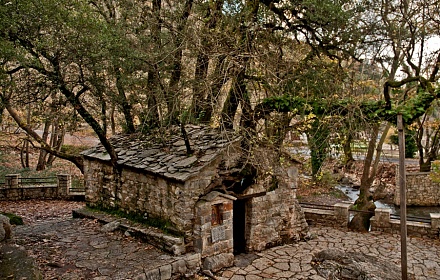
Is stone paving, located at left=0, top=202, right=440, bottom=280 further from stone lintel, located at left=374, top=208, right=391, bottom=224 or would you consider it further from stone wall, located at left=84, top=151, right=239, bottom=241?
stone wall, located at left=84, top=151, right=239, bottom=241

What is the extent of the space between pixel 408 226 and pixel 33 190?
14727 millimetres

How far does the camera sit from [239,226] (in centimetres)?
952

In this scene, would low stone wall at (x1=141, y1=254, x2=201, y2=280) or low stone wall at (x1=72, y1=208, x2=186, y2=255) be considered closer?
low stone wall at (x1=141, y1=254, x2=201, y2=280)

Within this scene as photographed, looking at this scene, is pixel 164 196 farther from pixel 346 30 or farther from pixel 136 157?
pixel 346 30

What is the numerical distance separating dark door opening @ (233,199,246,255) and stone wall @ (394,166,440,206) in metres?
10.8

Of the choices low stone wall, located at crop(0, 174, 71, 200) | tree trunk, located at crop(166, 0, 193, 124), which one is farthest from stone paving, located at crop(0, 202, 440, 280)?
low stone wall, located at crop(0, 174, 71, 200)

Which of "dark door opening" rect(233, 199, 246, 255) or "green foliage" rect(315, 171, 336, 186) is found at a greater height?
"green foliage" rect(315, 171, 336, 186)

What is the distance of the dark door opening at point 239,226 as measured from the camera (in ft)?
29.8

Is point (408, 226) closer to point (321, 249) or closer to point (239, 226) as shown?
point (321, 249)

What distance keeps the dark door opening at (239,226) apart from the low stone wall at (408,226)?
5.04 m

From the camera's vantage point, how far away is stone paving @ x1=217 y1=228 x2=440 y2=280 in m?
7.73

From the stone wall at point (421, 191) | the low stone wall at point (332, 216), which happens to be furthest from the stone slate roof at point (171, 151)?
the stone wall at point (421, 191)

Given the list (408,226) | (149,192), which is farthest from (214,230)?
(408,226)

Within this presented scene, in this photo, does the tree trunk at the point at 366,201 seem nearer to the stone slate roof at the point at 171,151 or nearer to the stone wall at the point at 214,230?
the stone slate roof at the point at 171,151
